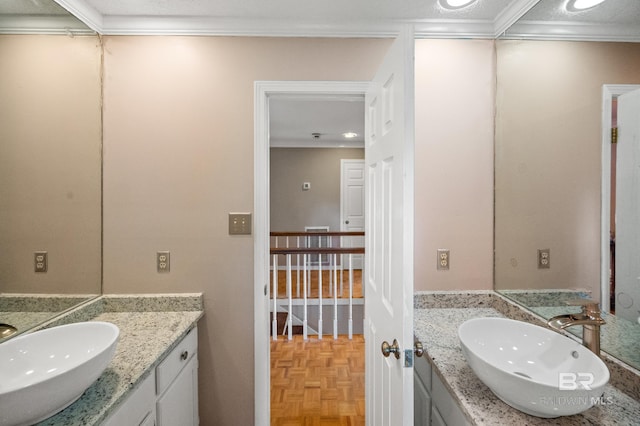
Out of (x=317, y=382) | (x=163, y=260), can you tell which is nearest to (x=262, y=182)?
(x=163, y=260)

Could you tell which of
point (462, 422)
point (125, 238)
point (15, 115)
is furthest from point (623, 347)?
point (15, 115)

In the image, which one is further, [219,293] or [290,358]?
[290,358]

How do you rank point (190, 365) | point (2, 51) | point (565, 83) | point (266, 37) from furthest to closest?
point (266, 37) → point (190, 365) → point (565, 83) → point (2, 51)

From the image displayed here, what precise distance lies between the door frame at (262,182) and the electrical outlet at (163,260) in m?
0.48

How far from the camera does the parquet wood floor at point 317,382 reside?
1975 mm

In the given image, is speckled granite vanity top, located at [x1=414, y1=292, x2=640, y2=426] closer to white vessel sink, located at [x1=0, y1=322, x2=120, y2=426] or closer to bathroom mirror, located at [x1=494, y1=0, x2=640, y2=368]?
bathroom mirror, located at [x1=494, y1=0, x2=640, y2=368]

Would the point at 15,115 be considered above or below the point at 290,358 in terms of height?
above

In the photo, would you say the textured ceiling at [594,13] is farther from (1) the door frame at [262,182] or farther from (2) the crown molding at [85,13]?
(2) the crown molding at [85,13]

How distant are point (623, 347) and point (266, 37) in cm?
206

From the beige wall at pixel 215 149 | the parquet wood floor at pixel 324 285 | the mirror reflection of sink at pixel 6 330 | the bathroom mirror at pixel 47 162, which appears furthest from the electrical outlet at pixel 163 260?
the parquet wood floor at pixel 324 285

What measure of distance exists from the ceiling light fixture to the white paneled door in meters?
0.81

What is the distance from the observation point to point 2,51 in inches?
44.7

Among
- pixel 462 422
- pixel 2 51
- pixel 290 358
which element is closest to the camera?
pixel 462 422

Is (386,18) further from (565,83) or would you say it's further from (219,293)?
(219,293)
